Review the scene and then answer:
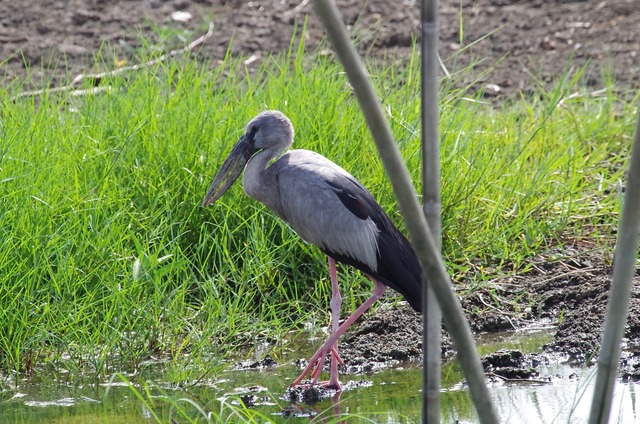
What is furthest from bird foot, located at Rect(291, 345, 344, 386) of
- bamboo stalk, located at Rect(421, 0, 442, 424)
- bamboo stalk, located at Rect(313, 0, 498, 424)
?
bamboo stalk, located at Rect(313, 0, 498, 424)

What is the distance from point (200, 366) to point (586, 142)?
115 inches

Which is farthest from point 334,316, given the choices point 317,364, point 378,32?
point 378,32

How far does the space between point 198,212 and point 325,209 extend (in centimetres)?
84

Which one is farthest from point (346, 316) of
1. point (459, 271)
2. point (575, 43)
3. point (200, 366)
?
point (575, 43)

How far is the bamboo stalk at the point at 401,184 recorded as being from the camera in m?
1.48

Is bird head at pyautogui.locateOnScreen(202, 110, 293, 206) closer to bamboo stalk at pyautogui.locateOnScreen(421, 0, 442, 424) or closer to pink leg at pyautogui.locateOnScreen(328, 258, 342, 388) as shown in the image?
pink leg at pyautogui.locateOnScreen(328, 258, 342, 388)

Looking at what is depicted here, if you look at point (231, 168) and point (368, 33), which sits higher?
point (368, 33)

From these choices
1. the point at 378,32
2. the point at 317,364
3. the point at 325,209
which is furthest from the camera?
the point at 378,32

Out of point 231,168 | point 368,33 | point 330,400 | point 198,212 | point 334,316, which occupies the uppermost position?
point 368,33

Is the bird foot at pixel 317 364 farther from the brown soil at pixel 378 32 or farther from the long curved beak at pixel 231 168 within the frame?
the brown soil at pixel 378 32

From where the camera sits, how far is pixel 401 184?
1561 millimetres

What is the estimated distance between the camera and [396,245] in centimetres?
415

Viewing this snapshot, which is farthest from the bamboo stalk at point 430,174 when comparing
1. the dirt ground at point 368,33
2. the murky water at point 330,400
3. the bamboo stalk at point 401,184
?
the dirt ground at point 368,33

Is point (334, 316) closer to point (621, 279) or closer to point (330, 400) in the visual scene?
point (330, 400)
